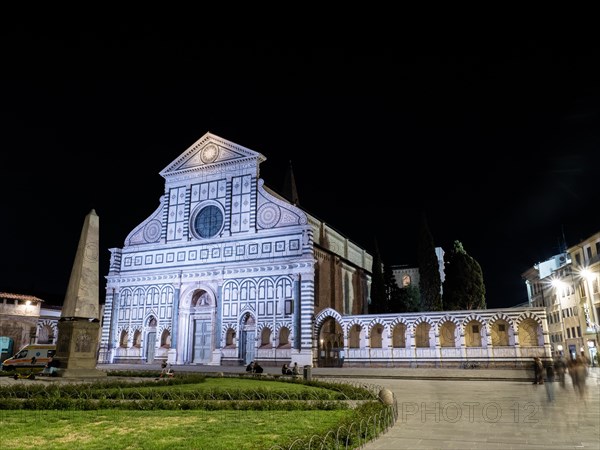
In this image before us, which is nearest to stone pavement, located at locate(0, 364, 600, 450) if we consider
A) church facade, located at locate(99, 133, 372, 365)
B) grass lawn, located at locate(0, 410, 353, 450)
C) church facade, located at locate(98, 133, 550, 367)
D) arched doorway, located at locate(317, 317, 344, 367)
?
grass lawn, located at locate(0, 410, 353, 450)

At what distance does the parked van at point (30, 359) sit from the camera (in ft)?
89.4

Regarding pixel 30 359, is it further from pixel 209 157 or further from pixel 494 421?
pixel 494 421

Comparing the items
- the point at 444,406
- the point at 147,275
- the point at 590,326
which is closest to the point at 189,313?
the point at 147,275

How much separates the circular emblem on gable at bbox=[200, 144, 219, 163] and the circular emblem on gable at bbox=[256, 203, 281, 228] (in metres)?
7.33

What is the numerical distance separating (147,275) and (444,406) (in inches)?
1383

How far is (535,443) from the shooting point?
828cm

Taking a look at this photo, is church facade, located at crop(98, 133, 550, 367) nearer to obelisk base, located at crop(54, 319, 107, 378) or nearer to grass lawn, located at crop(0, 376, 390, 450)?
obelisk base, located at crop(54, 319, 107, 378)

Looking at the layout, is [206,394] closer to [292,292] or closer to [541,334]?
[292,292]

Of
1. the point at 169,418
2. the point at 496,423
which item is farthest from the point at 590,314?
the point at 169,418

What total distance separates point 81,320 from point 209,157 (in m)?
26.8

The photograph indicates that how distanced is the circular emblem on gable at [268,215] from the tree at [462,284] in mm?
15689

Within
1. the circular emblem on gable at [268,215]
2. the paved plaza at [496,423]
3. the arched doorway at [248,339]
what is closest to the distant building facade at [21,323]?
the arched doorway at [248,339]

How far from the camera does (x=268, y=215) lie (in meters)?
40.2

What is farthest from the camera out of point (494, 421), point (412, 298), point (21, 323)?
point (412, 298)
